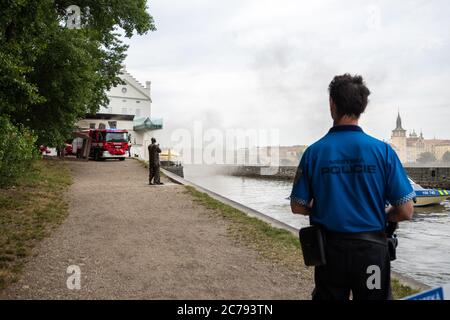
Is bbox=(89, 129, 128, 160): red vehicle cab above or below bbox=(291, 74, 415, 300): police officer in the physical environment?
above

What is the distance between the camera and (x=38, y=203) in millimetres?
11914

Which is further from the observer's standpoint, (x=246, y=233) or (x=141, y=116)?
(x=141, y=116)

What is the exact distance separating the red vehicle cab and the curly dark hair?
115 ft

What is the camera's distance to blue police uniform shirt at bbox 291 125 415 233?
109 inches

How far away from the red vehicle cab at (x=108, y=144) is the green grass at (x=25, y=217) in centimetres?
1978

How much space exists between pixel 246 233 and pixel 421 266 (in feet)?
17.3

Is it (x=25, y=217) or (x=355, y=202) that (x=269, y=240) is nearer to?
(x=25, y=217)

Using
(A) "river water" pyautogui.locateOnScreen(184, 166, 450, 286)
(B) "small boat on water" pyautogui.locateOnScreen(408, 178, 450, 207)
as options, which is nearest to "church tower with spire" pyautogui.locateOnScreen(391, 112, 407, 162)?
(B) "small boat on water" pyautogui.locateOnScreen(408, 178, 450, 207)

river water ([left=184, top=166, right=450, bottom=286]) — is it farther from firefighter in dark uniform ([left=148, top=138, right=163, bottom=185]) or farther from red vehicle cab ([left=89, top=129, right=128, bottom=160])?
red vehicle cab ([left=89, top=129, right=128, bottom=160])

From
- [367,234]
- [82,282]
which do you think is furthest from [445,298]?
[82,282]

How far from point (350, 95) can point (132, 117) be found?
216 feet

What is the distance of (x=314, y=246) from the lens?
2854 mm
